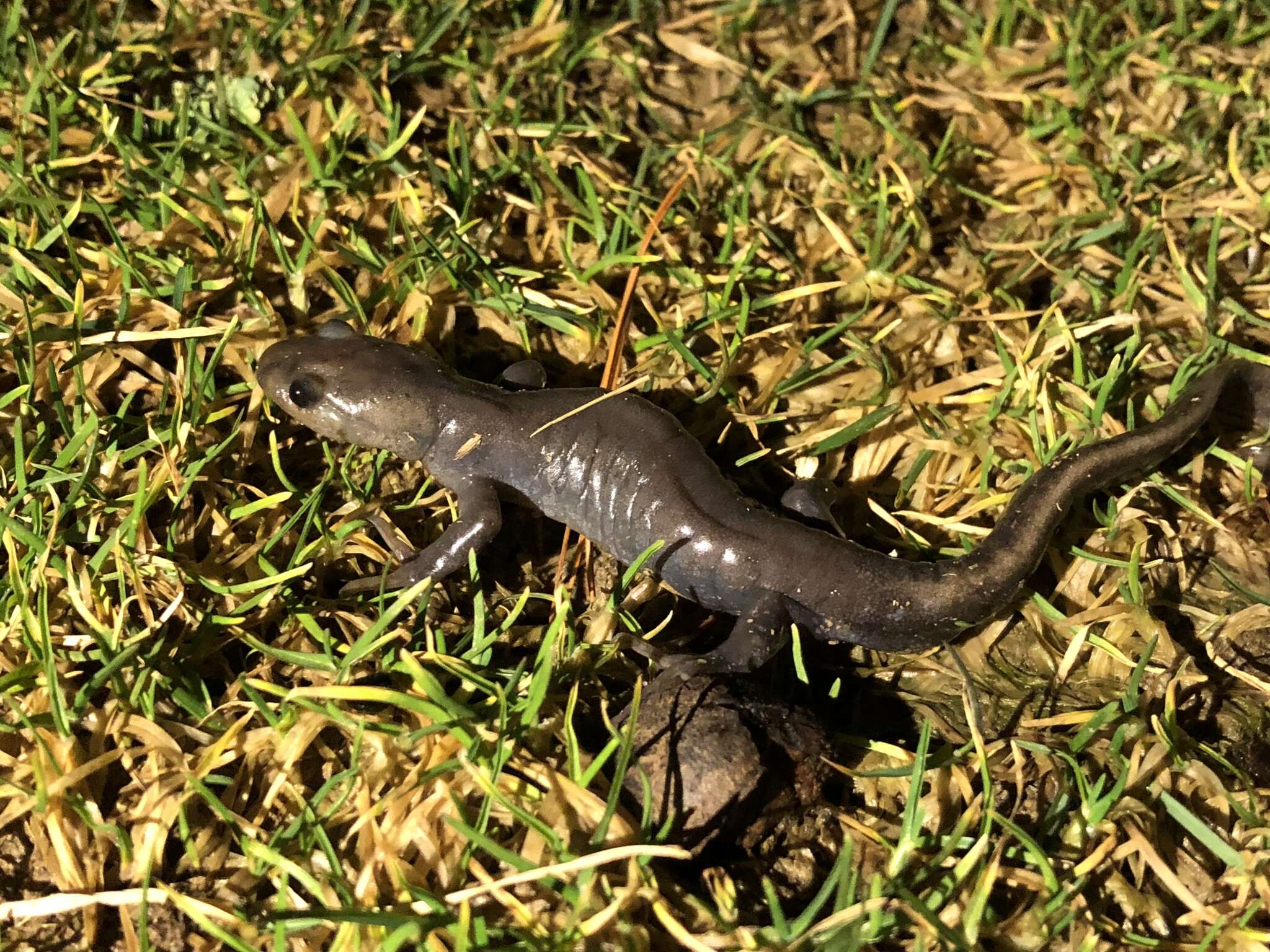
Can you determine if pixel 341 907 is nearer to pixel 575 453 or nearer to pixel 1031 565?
pixel 575 453

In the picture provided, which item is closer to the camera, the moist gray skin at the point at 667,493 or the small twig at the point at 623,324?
the moist gray skin at the point at 667,493

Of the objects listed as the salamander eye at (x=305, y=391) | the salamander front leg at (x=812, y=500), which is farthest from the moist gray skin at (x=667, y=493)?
the salamander front leg at (x=812, y=500)

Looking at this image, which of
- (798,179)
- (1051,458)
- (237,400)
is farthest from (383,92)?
(1051,458)

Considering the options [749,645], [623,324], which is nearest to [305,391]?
[623,324]

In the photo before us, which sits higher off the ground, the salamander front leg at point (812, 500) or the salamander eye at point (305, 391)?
the salamander eye at point (305, 391)

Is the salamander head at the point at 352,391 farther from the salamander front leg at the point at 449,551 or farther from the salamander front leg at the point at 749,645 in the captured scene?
the salamander front leg at the point at 749,645

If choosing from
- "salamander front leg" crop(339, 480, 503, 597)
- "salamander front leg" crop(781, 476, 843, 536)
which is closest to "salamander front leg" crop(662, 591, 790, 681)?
"salamander front leg" crop(781, 476, 843, 536)

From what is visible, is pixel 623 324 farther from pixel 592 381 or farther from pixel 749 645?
pixel 749 645
